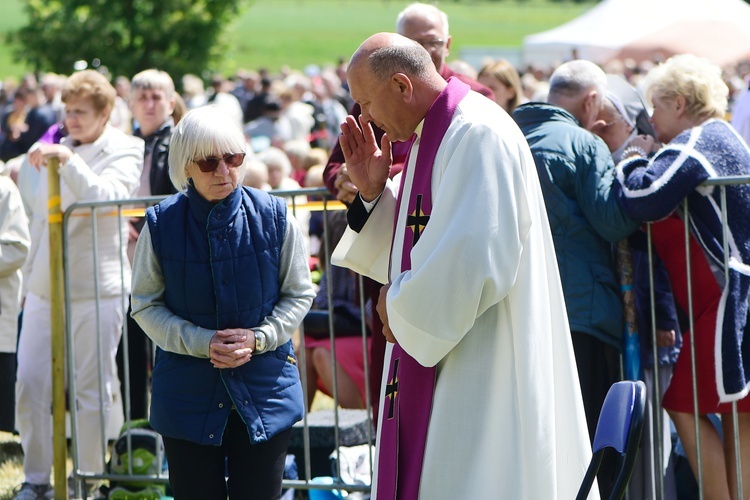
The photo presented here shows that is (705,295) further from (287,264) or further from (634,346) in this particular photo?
Answer: (287,264)

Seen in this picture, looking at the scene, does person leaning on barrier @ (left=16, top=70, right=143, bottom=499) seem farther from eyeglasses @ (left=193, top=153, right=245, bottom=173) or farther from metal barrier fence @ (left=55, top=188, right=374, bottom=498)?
eyeglasses @ (left=193, top=153, right=245, bottom=173)

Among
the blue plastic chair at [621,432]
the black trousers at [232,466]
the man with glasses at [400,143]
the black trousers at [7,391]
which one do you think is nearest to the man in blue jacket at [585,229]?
the man with glasses at [400,143]

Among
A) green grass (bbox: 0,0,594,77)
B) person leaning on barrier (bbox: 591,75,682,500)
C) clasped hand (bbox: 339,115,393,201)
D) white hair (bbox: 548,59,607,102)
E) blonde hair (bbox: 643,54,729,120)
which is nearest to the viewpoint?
clasped hand (bbox: 339,115,393,201)

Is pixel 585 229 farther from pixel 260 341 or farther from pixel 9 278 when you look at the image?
pixel 9 278

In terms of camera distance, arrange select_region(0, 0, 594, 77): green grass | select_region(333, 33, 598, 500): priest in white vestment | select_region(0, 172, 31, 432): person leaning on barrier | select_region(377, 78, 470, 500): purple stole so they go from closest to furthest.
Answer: select_region(333, 33, 598, 500): priest in white vestment < select_region(377, 78, 470, 500): purple stole < select_region(0, 172, 31, 432): person leaning on barrier < select_region(0, 0, 594, 77): green grass

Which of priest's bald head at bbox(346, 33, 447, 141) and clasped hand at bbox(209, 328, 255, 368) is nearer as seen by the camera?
priest's bald head at bbox(346, 33, 447, 141)

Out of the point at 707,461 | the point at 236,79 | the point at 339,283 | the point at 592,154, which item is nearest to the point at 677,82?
the point at 592,154

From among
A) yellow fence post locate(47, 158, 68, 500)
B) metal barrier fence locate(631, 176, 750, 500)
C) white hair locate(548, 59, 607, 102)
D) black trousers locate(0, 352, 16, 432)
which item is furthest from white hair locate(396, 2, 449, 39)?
black trousers locate(0, 352, 16, 432)

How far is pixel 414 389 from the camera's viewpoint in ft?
10.8

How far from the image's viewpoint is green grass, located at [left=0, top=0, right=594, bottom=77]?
60.1 meters

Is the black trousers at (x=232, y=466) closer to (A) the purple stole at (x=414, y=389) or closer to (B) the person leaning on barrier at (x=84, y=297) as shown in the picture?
(A) the purple stole at (x=414, y=389)

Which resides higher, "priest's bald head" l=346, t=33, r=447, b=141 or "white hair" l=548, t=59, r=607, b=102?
"white hair" l=548, t=59, r=607, b=102

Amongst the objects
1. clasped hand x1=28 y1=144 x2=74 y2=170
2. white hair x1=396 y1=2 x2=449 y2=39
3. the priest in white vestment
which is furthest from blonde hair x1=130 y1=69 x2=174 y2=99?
the priest in white vestment

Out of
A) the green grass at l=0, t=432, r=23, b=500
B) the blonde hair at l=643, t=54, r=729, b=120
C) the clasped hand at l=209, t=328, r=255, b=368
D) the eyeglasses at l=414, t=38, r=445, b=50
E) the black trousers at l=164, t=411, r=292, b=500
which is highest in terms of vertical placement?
the eyeglasses at l=414, t=38, r=445, b=50
